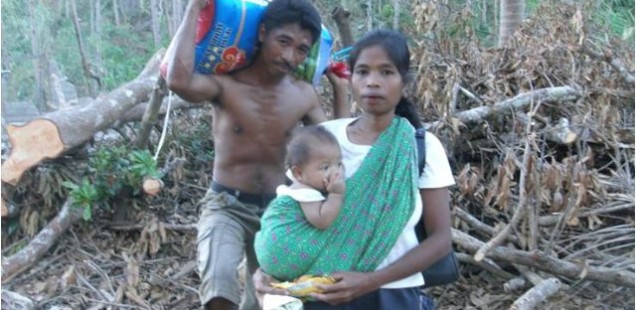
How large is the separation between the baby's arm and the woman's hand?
0.49 feet

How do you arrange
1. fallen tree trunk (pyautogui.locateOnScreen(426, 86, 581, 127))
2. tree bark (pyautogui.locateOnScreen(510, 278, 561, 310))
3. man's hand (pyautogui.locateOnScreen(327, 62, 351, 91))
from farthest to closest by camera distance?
1. fallen tree trunk (pyautogui.locateOnScreen(426, 86, 581, 127))
2. tree bark (pyautogui.locateOnScreen(510, 278, 561, 310))
3. man's hand (pyautogui.locateOnScreen(327, 62, 351, 91))

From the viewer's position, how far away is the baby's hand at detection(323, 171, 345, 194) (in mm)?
2080

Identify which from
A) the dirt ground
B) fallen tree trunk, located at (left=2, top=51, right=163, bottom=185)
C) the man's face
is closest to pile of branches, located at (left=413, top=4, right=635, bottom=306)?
the dirt ground

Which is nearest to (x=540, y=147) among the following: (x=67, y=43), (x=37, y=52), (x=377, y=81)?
(x=377, y=81)

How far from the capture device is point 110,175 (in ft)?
17.0

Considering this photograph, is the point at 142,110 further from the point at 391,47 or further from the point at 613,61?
the point at 391,47

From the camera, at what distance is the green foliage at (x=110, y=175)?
16.7 ft

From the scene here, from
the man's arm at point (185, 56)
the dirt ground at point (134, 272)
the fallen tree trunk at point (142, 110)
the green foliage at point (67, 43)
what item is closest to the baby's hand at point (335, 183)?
Answer: the man's arm at point (185, 56)

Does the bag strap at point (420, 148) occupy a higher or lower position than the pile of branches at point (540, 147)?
higher

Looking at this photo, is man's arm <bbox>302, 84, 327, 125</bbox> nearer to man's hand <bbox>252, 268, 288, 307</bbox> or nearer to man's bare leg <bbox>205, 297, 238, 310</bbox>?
man's bare leg <bbox>205, 297, 238, 310</bbox>

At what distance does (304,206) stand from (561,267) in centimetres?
223

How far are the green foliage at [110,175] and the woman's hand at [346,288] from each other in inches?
127

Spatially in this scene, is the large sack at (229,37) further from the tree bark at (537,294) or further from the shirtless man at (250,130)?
the tree bark at (537,294)

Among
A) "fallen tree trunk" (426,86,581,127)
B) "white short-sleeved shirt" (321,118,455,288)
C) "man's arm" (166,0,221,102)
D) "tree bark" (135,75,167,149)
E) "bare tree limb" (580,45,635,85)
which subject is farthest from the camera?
"tree bark" (135,75,167,149)
